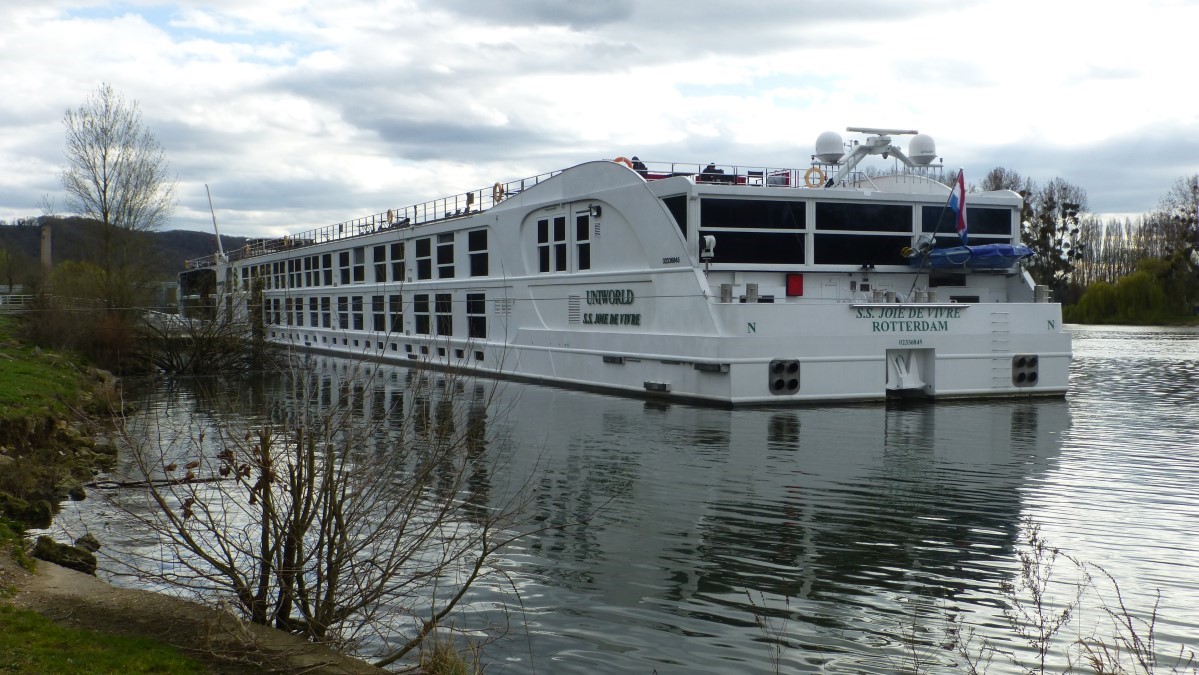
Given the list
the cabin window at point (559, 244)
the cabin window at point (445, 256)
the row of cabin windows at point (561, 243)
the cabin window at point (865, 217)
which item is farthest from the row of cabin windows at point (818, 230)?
the cabin window at point (445, 256)

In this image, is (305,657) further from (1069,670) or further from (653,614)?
(1069,670)

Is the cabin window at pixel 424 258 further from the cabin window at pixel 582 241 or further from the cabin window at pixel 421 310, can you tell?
the cabin window at pixel 582 241

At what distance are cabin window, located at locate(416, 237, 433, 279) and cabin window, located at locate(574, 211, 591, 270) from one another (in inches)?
415

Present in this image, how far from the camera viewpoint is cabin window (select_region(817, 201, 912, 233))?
23875 millimetres

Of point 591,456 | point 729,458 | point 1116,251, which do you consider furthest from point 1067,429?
point 1116,251

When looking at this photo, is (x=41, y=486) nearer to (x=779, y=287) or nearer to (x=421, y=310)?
(x=779, y=287)

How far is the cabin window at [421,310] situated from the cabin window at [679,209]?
590 inches

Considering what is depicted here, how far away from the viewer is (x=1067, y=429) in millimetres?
18125

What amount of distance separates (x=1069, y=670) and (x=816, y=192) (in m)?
18.1

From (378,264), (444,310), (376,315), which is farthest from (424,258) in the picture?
(376,315)

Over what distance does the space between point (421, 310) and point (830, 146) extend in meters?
16.6

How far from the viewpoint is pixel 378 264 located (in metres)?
41.0

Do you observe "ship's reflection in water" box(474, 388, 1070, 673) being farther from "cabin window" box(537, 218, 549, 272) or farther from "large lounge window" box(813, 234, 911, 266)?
"cabin window" box(537, 218, 549, 272)

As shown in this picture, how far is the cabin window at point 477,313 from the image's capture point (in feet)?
107
